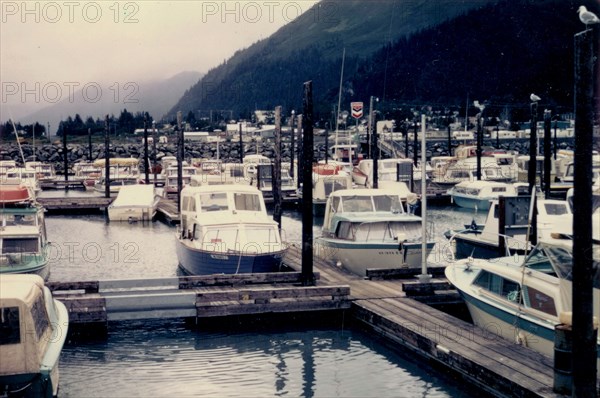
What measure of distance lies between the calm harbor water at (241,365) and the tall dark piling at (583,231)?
3667mm

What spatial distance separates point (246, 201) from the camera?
93.4 feet

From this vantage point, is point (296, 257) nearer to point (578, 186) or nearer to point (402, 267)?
point (402, 267)

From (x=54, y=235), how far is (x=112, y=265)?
35.2 feet

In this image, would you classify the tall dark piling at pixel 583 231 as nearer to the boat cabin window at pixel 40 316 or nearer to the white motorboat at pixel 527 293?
the white motorboat at pixel 527 293

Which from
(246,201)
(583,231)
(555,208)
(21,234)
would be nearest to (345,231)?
(246,201)

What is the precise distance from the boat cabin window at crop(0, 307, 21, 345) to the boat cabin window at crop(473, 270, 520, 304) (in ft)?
31.9

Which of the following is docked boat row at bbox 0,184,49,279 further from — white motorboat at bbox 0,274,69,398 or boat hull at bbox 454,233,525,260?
boat hull at bbox 454,233,525,260

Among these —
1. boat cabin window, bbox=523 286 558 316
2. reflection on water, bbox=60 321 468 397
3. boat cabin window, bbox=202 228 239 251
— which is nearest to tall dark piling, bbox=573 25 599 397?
boat cabin window, bbox=523 286 558 316

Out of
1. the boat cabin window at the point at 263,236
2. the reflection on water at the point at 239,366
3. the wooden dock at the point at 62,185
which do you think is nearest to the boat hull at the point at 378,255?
the boat cabin window at the point at 263,236

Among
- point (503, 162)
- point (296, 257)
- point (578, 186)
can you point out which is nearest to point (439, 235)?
point (296, 257)

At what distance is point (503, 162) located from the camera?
7362 cm

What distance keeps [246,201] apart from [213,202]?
Answer: 1148mm

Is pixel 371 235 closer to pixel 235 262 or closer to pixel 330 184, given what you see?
pixel 235 262

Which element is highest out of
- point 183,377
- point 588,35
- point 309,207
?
point 588,35
